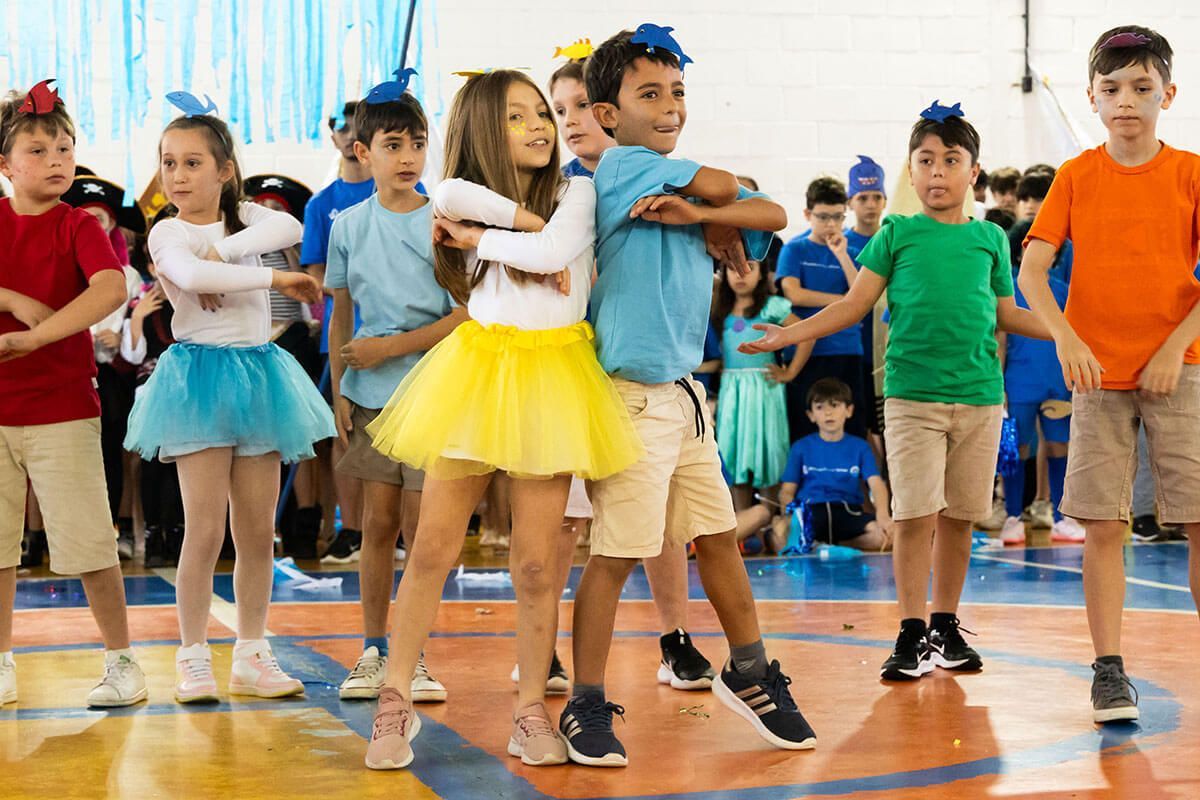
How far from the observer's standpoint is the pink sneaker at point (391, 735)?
2.76 m

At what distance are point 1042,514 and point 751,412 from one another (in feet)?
5.44

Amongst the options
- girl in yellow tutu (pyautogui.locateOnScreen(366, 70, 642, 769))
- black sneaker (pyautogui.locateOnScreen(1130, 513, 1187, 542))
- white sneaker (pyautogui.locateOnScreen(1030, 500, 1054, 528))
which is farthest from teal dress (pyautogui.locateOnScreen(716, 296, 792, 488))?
girl in yellow tutu (pyautogui.locateOnScreen(366, 70, 642, 769))

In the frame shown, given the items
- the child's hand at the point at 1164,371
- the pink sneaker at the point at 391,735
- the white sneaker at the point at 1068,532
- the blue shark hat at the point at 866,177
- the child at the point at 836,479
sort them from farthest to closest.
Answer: the blue shark hat at the point at 866,177 < the white sneaker at the point at 1068,532 < the child at the point at 836,479 < the child's hand at the point at 1164,371 < the pink sneaker at the point at 391,735

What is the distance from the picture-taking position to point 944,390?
3.73 meters

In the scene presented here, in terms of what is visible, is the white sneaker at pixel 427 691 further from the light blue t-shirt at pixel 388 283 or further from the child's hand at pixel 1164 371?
the child's hand at pixel 1164 371

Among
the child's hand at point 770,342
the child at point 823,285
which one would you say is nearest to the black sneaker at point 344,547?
the child at point 823,285

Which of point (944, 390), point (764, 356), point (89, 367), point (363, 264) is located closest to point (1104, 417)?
point (944, 390)

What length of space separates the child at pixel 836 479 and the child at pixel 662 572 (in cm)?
280

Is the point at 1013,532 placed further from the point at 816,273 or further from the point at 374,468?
the point at 374,468

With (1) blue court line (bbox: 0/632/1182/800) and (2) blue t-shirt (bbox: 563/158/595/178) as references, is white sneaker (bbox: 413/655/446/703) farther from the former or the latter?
(2) blue t-shirt (bbox: 563/158/595/178)

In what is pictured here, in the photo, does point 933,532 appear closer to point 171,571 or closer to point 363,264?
point 363,264

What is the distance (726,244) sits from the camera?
3.03 m

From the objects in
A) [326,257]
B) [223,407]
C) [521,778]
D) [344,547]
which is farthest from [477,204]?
[344,547]

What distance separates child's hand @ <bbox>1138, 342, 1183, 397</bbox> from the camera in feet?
10.2
